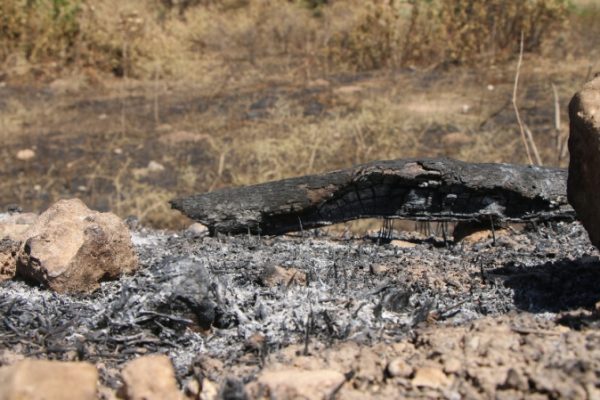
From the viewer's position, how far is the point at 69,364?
1835mm

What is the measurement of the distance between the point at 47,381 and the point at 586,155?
151cm

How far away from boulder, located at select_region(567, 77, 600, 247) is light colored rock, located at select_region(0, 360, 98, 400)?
4.56 feet

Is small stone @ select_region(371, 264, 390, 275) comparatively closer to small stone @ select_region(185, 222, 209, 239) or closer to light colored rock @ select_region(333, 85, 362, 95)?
small stone @ select_region(185, 222, 209, 239)

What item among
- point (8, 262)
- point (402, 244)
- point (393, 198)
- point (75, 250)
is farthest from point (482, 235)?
point (8, 262)

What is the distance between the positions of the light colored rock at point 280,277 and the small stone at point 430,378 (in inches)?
27.9

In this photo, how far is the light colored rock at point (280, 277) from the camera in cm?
258

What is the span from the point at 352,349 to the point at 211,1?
1055 cm

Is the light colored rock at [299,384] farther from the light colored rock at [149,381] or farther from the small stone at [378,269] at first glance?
the small stone at [378,269]

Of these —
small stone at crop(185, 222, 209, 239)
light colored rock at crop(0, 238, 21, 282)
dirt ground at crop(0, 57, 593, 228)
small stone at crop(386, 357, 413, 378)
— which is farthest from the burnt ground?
dirt ground at crop(0, 57, 593, 228)

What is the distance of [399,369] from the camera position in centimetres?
193

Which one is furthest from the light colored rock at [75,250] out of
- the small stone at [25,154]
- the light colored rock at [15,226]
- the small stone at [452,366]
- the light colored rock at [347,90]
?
the light colored rock at [347,90]

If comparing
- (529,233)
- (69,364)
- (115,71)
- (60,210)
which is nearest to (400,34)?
(115,71)

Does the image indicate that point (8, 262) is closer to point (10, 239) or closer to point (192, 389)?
point (10, 239)

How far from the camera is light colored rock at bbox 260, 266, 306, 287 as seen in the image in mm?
2575
